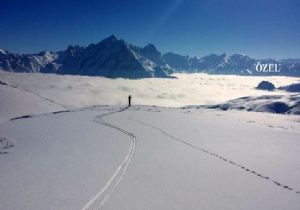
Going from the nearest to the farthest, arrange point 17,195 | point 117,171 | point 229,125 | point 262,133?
point 17,195, point 117,171, point 262,133, point 229,125

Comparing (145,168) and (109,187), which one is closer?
(109,187)

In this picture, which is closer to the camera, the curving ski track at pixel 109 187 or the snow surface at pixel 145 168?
the curving ski track at pixel 109 187

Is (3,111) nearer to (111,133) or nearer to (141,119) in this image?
(141,119)

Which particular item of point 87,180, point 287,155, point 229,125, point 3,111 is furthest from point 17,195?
point 3,111

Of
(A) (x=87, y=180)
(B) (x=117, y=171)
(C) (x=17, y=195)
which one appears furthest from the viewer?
(B) (x=117, y=171)

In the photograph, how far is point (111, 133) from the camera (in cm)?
1791

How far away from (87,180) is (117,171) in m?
1.35

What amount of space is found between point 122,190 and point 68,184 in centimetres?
167

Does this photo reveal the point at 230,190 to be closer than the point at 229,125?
Yes

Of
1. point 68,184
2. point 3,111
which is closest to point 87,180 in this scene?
point 68,184

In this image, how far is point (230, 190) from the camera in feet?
28.9

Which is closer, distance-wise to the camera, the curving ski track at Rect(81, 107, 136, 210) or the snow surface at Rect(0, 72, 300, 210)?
the curving ski track at Rect(81, 107, 136, 210)

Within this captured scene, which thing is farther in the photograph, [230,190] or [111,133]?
[111,133]

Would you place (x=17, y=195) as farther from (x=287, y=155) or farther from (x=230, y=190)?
(x=287, y=155)
